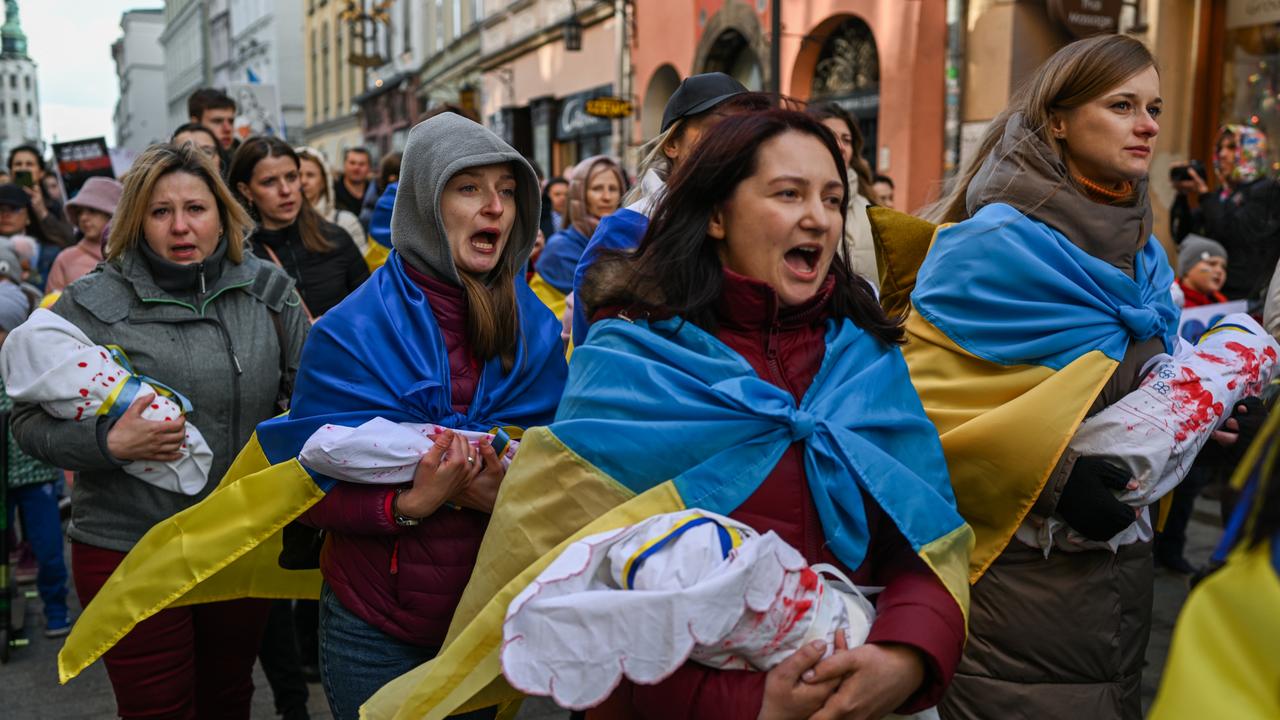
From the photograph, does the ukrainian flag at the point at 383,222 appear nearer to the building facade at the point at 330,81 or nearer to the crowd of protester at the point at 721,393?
the crowd of protester at the point at 721,393

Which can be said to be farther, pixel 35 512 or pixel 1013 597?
pixel 35 512

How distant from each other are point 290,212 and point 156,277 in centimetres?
164

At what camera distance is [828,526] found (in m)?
2.06

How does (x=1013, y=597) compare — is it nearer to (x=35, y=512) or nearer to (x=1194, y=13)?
(x=35, y=512)

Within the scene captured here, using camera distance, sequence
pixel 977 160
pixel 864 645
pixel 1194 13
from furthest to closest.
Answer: pixel 1194 13 < pixel 977 160 < pixel 864 645

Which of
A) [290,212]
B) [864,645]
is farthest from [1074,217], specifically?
[290,212]

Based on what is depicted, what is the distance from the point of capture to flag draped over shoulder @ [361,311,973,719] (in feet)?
6.63

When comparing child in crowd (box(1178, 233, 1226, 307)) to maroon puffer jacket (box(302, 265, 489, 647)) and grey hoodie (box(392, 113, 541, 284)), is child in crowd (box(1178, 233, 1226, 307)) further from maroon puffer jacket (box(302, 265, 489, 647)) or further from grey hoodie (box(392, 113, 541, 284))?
maroon puffer jacket (box(302, 265, 489, 647))

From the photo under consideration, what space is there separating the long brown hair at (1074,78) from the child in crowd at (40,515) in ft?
15.7

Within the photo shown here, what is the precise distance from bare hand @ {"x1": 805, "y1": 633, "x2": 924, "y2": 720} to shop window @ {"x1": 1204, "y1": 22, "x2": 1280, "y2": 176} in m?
8.97

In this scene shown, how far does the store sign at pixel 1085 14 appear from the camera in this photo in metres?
10.8

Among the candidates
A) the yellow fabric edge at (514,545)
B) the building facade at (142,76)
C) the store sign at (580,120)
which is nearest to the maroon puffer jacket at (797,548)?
the yellow fabric edge at (514,545)

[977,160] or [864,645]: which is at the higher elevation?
[977,160]

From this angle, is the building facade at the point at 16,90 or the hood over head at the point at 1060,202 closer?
the hood over head at the point at 1060,202
